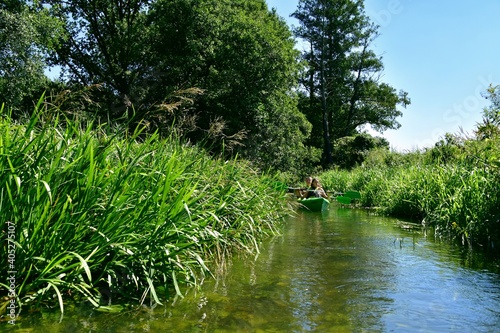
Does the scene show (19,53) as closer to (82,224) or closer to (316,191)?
(316,191)

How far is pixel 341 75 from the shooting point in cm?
3588

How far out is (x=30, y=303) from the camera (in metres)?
3.00

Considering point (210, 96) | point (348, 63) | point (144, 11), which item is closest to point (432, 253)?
point (210, 96)

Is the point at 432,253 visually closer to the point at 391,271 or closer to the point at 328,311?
the point at 391,271

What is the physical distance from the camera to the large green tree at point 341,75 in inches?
1356

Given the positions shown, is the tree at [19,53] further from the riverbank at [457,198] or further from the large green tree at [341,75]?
the large green tree at [341,75]

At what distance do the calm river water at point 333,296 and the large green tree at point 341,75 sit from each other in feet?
93.3

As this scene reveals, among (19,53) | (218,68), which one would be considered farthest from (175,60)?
(19,53)

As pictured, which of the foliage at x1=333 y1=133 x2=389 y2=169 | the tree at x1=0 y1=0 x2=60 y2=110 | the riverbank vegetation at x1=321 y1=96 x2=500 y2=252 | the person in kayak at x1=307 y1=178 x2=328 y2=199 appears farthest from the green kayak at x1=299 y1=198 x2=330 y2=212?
the foliage at x1=333 y1=133 x2=389 y2=169

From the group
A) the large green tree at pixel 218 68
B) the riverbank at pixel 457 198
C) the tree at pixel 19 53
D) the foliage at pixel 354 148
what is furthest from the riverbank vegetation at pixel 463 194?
the foliage at pixel 354 148

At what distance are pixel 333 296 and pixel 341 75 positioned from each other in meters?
33.7

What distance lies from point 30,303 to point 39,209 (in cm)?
67

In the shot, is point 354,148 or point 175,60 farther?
point 354,148

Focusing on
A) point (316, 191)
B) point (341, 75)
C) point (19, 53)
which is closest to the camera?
point (316, 191)
